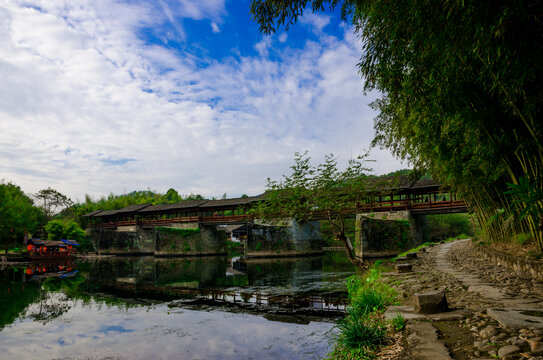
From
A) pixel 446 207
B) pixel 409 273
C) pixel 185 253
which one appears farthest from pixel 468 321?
pixel 185 253

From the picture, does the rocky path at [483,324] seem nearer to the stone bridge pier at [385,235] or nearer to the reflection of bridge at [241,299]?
the reflection of bridge at [241,299]

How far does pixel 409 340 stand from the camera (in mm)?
2375

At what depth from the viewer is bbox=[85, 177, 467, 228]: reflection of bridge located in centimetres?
1785

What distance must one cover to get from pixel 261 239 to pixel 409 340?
2117 cm

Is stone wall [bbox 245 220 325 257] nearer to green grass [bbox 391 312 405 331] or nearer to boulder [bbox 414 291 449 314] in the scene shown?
boulder [bbox 414 291 449 314]

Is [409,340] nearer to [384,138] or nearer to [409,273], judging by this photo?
[409,273]

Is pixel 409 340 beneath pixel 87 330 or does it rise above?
above

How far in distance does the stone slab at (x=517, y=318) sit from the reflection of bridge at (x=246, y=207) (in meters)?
6.52

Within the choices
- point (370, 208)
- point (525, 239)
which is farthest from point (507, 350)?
point (370, 208)

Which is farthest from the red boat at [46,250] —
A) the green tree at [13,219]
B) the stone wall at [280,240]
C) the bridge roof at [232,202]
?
the stone wall at [280,240]

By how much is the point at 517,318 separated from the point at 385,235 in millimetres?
15793

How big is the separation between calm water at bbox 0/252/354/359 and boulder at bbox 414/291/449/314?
0.99 m

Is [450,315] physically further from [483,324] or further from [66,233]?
[66,233]

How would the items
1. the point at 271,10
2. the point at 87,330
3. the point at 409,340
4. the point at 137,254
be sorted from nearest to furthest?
1. the point at 409,340
2. the point at 271,10
3. the point at 87,330
4. the point at 137,254
